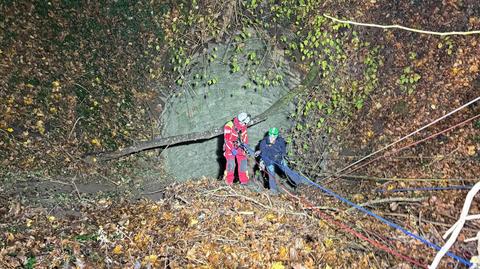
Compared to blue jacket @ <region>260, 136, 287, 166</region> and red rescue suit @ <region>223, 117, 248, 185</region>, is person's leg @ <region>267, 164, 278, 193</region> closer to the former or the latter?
blue jacket @ <region>260, 136, 287, 166</region>

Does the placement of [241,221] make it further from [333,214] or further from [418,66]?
[418,66]

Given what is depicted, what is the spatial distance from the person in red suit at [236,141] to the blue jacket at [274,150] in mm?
603

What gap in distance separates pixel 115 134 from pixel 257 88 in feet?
12.9

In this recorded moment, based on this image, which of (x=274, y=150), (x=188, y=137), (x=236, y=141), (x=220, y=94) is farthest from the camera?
(x=220, y=94)

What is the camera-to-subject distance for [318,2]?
9781 mm

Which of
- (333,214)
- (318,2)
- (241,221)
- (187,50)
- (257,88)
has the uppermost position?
(187,50)

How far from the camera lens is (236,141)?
9.19 meters

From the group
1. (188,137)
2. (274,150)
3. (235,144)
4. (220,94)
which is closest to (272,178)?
(274,150)

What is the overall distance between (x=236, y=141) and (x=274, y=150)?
98cm

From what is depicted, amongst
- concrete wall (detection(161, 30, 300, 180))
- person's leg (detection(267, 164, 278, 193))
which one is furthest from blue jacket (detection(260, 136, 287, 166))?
concrete wall (detection(161, 30, 300, 180))

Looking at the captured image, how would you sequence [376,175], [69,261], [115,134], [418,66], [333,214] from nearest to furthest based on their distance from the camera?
[69,261] < [333,214] < [376,175] < [418,66] < [115,134]

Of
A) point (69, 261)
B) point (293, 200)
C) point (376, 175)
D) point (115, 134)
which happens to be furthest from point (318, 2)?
point (69, 261)

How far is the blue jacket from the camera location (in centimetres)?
874

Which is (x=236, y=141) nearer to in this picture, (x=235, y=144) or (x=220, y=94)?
(x=235, y=144)
